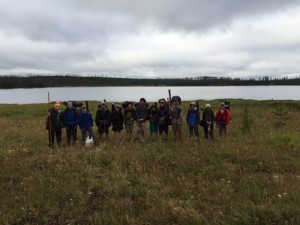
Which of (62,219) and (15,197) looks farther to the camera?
(15,197)

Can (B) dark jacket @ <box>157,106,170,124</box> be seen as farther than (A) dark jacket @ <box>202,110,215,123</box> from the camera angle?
No

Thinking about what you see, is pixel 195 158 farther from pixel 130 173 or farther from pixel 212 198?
pixel 212 198

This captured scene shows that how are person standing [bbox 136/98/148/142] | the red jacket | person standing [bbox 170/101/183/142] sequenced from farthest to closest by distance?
the red jacket, person standing [bbox 136/98/148/142], person standing [bbox 170/101/183/142]

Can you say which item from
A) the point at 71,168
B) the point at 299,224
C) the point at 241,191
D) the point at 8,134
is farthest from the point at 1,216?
the point at 8,134

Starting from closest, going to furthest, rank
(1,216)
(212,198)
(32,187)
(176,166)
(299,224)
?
1. (299,224)
2. (1,216)
3. (212,198)
4. (32,187)
5. (176,166)

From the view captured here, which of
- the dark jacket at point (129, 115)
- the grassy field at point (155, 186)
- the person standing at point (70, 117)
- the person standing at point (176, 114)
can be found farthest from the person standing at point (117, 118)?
the grassy field at point (155, 186)

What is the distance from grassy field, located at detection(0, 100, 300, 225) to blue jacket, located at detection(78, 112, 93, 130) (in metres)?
2.66

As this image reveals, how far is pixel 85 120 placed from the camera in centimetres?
1493

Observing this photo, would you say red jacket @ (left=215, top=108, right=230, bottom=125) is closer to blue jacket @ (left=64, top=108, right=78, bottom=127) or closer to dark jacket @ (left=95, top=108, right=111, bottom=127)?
dark jacket @ (left=95, top=108, right=111, bottom=127)

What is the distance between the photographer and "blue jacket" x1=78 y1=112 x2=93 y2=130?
14.9 meters

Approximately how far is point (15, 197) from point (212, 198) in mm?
4544

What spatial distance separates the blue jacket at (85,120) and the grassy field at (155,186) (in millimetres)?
2664

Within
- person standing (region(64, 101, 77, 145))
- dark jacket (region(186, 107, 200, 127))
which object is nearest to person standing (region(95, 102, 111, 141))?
person standing (region(64, 101, 77, 145))

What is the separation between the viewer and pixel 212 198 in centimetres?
718
